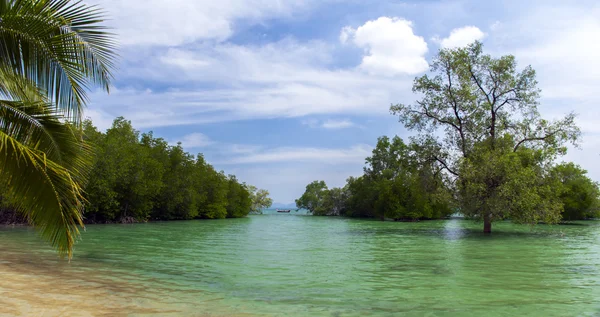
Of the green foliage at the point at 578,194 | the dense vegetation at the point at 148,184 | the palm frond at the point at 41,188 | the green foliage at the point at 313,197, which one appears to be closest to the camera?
the palm frond at the point at 41,188

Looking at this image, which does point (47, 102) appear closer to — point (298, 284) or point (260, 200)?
point (298, 284)

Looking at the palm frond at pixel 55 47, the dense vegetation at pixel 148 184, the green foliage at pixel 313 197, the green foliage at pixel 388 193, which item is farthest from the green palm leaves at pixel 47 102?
the green foliage at pixel 313 197

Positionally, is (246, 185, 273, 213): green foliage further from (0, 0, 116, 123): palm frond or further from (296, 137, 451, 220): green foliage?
(0, 0, 116, 123): palm frond

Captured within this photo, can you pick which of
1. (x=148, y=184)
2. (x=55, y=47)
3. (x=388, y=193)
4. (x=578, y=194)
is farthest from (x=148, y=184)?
(x=578, y=194)

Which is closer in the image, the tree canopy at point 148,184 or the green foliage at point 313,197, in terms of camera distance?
the tree canopy at point 148,184

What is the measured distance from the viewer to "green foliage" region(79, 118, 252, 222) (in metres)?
49.2

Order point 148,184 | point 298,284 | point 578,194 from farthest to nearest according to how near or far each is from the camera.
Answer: point 578,194 → point 148,184 → point 298,284

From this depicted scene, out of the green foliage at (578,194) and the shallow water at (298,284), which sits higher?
the green foliage at (578,194)

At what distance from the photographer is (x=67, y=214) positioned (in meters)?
6.85

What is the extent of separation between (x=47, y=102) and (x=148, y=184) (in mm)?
52703

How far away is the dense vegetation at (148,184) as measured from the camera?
49.1 metres

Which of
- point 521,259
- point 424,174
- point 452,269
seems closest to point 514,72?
point 424,174

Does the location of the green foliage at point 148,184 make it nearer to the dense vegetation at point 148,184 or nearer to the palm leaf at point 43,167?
the dense vegetation at point 148,184

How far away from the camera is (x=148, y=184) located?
190ft
